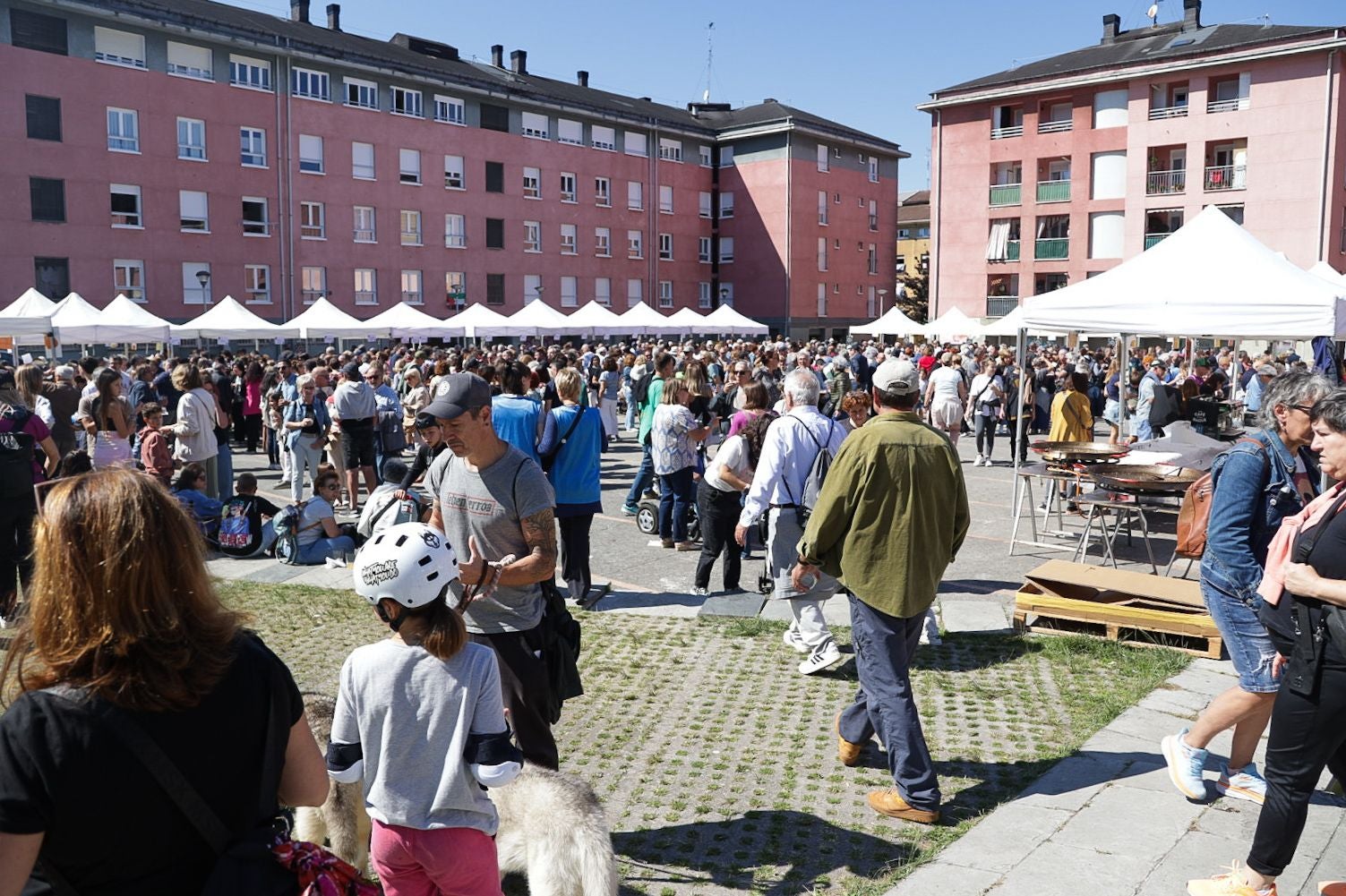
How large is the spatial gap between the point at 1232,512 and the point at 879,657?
1.63 metres

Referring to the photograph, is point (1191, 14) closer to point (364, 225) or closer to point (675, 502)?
point (364, 225)

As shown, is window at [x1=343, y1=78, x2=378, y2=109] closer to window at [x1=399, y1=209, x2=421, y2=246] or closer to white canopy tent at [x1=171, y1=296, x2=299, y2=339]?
window at [x1=399, y1=209, x2=421, y2=246]

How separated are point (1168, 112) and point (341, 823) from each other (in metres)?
47.9

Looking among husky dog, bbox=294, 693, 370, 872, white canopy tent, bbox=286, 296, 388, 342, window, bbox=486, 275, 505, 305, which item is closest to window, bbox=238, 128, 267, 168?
window, bbox=486, 275, 505, 305

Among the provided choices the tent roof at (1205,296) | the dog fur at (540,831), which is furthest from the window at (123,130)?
the dog fur at (540,831)

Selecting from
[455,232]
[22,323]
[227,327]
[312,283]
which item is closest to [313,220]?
[312,283]

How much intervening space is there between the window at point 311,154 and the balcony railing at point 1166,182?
34014 mm

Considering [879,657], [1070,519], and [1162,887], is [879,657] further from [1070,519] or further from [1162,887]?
[1070,519]

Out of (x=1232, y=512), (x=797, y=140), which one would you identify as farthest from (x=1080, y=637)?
(x=797, y=140)

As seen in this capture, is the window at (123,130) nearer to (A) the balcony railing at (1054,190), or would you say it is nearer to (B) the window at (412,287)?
(B) the window at (412,287)

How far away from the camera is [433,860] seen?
2.99m

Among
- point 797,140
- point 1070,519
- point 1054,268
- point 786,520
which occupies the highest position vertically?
point 797,140

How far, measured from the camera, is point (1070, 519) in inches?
509

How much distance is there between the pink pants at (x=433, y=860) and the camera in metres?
2.98
